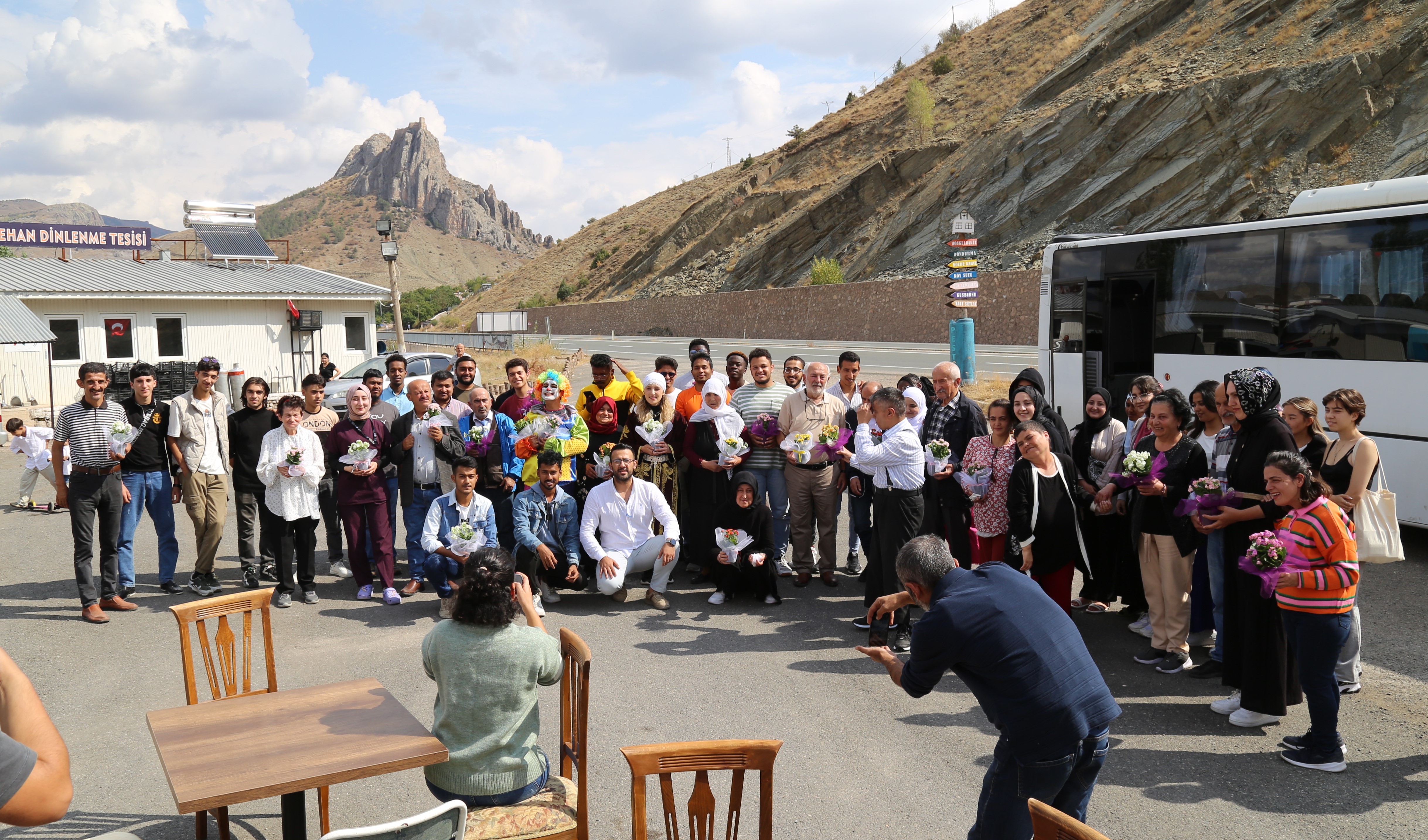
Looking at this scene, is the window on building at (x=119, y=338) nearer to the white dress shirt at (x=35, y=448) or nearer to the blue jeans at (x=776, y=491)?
the white dress shirt at (x=35, y=448)

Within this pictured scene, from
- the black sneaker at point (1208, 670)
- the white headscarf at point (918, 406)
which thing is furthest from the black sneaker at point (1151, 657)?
the white headscarf at point (918, 406)

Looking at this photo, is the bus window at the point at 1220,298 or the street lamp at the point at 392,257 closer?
the bus window at the point at 1220,298

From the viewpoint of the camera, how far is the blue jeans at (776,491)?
29.0 ft

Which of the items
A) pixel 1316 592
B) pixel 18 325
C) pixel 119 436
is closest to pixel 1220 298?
pixel 1316 592

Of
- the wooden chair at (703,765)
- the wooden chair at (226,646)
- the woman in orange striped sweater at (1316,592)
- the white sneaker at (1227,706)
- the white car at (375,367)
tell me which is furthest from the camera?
the white car at (375,367)

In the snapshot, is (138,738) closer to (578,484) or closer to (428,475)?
(428,475)

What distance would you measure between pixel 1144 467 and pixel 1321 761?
6.96 ft

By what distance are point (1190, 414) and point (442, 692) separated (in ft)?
18.3

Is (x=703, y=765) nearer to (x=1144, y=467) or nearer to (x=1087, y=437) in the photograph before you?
(x=1144, y=467)

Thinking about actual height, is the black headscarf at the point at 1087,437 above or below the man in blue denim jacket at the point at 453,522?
above

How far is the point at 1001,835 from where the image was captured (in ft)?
11.5

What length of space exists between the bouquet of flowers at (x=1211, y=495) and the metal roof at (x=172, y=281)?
27.9 metres

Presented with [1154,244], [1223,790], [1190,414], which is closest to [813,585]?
[1190,414]

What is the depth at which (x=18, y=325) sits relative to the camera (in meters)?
21.2
